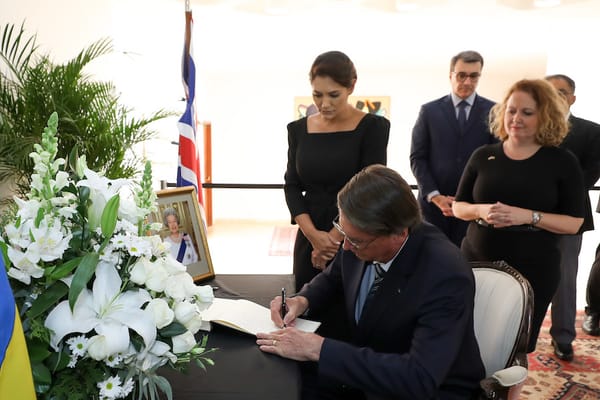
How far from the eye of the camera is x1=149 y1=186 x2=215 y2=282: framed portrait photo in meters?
1.72

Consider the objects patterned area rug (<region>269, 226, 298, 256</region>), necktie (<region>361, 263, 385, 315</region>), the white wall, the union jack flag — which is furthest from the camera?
patterned area rug (<region>269, 226, 298, 256</region>)

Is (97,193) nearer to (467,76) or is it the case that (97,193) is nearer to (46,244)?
(46,244)

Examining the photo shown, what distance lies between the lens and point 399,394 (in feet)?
3.67

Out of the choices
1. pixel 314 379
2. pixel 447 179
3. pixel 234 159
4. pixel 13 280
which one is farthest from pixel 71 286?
pixel 234 159

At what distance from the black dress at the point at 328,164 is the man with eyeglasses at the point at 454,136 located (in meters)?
0.83

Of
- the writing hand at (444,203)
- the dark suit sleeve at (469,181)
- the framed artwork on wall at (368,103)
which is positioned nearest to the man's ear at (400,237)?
the dark suit sleeve at (469,181)

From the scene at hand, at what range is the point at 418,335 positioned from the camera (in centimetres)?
114

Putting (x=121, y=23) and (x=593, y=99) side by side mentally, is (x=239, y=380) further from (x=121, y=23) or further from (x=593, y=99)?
(x=593, y=99)

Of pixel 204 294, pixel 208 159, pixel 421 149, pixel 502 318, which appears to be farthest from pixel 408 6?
pixel 208 159

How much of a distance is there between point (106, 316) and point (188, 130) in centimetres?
266

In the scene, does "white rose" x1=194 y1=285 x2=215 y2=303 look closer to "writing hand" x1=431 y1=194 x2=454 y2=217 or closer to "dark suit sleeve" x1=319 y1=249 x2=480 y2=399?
"dark suit sleeve" x1=319 y1=249 x2=480 y2=399

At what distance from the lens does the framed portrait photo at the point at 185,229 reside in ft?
5.65

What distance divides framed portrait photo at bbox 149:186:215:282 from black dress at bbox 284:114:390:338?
0.46 metres

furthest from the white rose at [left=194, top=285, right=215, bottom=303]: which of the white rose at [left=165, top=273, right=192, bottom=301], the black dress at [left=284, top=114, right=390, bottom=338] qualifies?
the black dress at [left=284, top=114, right=390, bottom=338]
